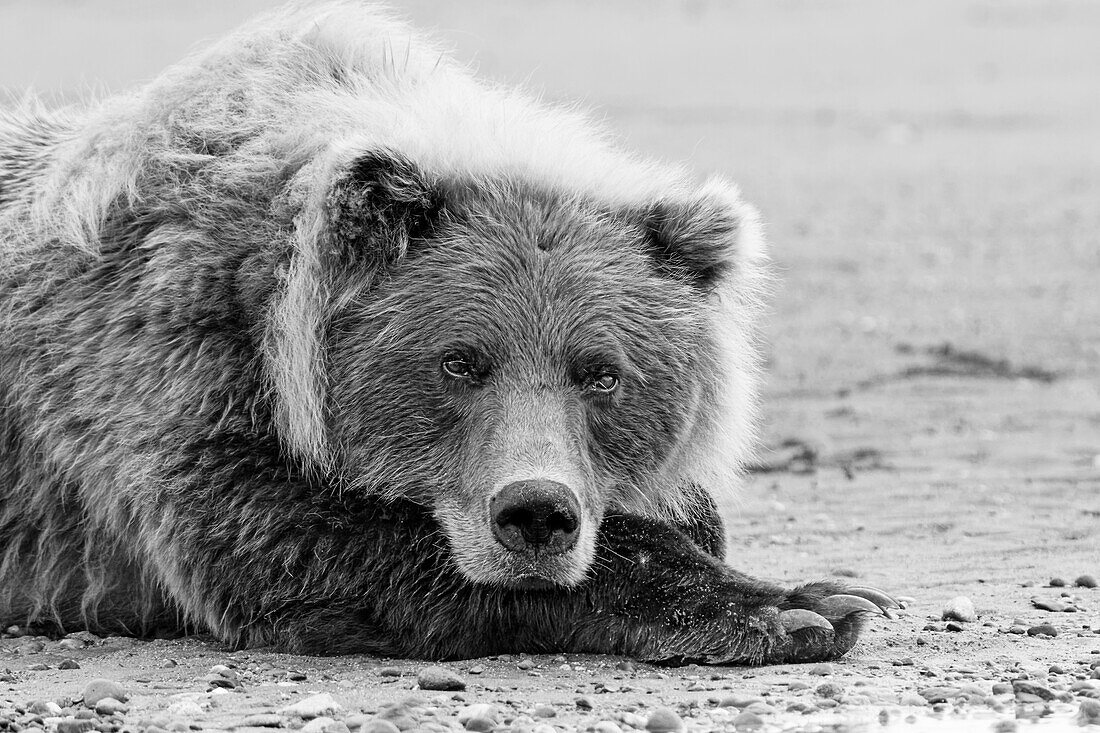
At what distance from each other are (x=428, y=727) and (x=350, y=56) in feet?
9.24

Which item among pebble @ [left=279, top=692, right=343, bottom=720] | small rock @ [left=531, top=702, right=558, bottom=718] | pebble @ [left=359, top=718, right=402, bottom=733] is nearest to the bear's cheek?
small rock @ [left=531, top=702, right=558, bottom=718]

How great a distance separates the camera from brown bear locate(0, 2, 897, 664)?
17.2 ft

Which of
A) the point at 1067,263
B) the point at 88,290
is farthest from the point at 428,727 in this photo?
the point at 1067,263

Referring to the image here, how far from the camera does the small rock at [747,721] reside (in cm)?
449

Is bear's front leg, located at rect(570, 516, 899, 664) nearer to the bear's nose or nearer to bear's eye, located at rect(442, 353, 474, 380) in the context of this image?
the bear's nose

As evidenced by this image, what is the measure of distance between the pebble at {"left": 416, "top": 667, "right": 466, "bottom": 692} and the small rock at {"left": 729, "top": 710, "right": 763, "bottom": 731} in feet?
2.70

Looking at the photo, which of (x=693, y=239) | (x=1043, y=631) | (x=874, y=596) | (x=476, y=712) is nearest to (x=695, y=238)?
(x=693, y=239)

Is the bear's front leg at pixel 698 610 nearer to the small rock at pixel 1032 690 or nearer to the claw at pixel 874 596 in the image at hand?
the claw at pixel 874 596

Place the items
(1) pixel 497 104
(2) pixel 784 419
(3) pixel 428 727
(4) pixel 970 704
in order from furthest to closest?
(2) pixel 784 419
(1) pixel 497 104
(4) pixel 970 704
(3) pixel 428 727

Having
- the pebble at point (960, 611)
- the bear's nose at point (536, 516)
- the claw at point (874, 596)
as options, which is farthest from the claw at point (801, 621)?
the pebble at point (960, 611)

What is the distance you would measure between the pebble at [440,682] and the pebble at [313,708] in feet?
1.03

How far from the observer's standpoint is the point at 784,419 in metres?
9.56

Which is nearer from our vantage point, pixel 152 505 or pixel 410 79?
pixel 152 505

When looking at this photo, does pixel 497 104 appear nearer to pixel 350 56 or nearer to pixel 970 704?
pixel 350 56
